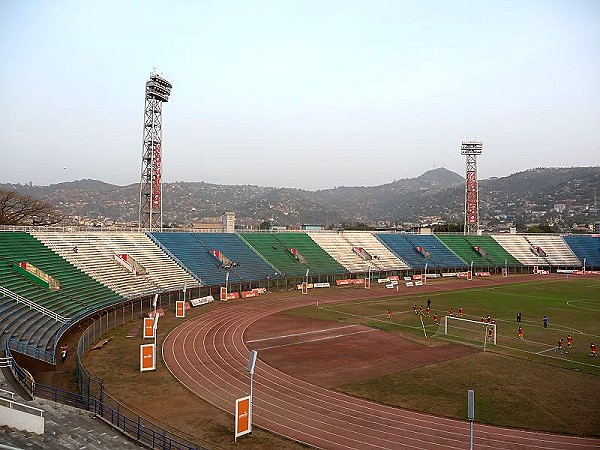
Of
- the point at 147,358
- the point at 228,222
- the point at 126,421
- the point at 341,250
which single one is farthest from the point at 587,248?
the point at 126,421

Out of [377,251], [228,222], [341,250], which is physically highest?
[228,222]

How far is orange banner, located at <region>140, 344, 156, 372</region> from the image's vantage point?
25.6 metres

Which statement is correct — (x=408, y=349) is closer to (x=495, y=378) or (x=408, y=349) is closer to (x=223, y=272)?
(x=495, y=378)

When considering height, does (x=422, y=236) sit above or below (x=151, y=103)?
below

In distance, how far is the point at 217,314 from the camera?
4278 cm

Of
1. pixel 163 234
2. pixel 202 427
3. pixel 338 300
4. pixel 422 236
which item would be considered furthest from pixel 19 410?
pixel 422 236

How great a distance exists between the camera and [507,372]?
87.3ft

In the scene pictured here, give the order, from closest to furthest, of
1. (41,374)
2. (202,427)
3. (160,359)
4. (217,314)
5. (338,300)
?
(202,427) → (41,374) → (160,359) → (217,314) → (338,300)

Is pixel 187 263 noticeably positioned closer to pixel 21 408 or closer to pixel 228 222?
pixel 228 222

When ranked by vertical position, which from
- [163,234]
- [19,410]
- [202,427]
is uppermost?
[163,234]

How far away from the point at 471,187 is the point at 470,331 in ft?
220

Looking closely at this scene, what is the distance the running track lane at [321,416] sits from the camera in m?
17.9

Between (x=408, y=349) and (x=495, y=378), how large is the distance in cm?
673

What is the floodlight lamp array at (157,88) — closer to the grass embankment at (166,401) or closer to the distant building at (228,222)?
the distant building at (228,222)
